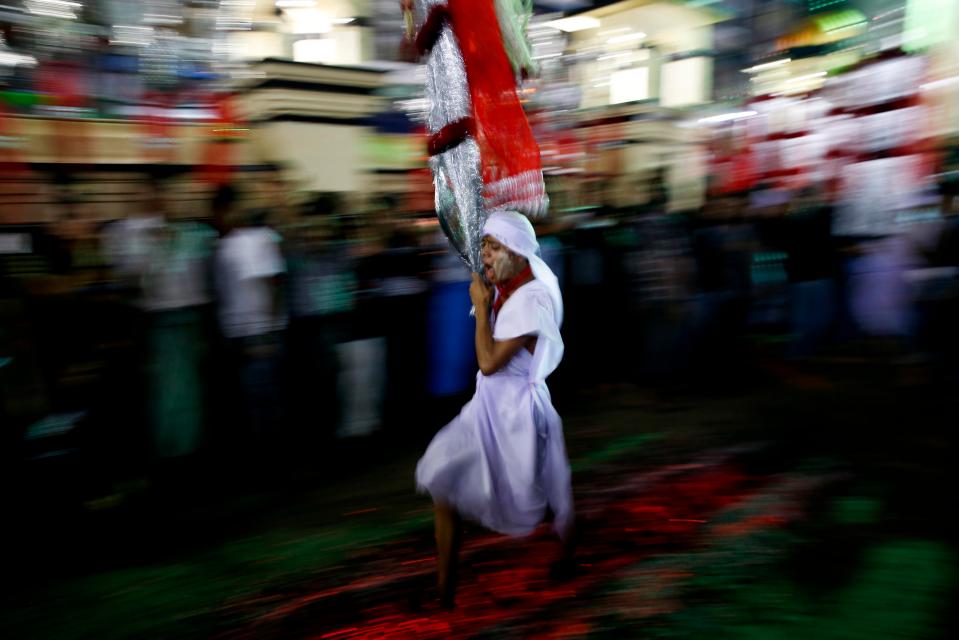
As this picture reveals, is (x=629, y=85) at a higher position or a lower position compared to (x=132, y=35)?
higher

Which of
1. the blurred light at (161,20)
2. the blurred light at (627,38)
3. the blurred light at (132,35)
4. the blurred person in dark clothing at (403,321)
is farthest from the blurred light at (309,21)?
the blurred light at (627,38)

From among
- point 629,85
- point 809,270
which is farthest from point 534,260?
point 629,85

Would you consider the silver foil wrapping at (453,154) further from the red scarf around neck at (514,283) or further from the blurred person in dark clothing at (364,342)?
the blurred person in dark clothing at (364,342)

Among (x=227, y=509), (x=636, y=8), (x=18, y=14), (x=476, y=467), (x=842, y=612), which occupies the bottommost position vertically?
(x=842, y=612)

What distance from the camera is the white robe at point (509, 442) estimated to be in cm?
284

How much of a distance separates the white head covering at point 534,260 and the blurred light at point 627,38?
13.2 metres

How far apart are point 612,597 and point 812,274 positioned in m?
4.68

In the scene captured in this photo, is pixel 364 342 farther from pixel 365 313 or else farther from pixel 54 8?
pixel 54 8

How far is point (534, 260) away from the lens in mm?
2871

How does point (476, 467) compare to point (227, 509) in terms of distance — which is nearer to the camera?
point (476, 467)

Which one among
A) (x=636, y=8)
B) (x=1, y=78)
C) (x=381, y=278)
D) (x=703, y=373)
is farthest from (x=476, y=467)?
(x=636, y=8)

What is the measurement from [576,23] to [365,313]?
11593 mm

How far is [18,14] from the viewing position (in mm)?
6520

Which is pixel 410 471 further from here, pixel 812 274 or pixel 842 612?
pixel 812 274
